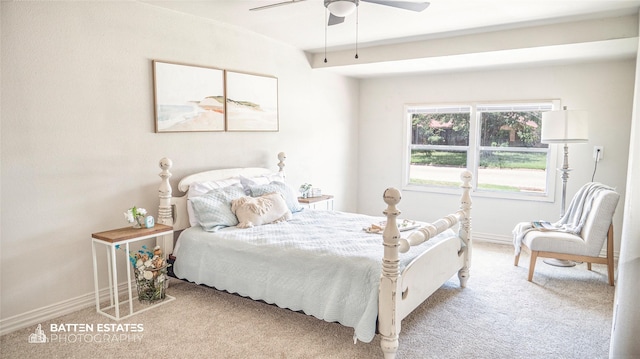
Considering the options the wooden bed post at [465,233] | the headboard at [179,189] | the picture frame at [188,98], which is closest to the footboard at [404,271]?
the wooden bed post at [465,233]

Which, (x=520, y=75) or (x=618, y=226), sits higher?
(x=520, y=75)

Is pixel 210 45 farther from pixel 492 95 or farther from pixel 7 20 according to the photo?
pixel 492 95

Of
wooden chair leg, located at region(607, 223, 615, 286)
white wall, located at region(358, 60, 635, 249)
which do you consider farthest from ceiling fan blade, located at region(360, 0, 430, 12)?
white wall, located at region(358, 60, 635, 249)

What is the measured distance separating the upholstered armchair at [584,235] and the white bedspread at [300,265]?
1.03 m

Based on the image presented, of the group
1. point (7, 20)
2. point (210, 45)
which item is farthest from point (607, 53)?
point (7, 20)

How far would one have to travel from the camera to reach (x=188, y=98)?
395cm

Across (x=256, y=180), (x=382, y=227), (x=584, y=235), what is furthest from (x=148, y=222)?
(x=584, y=235)

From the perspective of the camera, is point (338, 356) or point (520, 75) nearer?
point (338, 356)

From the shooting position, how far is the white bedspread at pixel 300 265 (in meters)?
2.64

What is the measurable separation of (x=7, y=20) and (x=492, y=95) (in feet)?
16.4

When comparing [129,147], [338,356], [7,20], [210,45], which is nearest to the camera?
[338,356]

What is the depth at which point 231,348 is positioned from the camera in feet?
8.84

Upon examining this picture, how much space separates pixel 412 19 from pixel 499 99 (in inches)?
83.8

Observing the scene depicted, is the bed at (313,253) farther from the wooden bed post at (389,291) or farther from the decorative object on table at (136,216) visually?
the decorative object on table at (136,216)
